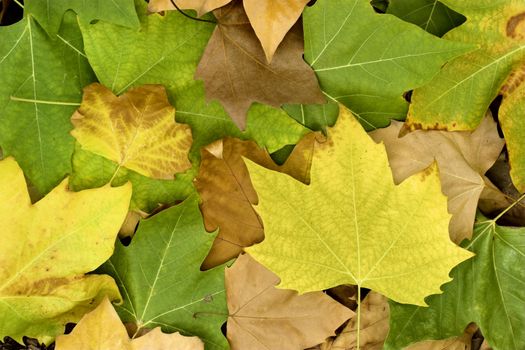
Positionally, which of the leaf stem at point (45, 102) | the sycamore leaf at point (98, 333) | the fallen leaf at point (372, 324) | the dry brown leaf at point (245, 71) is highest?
the dry brown leaf at point (245, 71)

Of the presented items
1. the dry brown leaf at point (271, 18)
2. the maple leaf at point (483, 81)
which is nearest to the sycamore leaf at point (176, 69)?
the dry brown leaf at point (271, 18)

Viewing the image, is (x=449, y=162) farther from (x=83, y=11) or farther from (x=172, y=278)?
(x=83, y=11)

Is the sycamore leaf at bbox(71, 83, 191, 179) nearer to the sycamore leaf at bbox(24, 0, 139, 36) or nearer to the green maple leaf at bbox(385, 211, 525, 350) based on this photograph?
the sycamore leaf at bbox(24, 0, 139, 36)

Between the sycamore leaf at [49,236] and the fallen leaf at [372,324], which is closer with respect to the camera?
the sycamore leaf at [49,236]

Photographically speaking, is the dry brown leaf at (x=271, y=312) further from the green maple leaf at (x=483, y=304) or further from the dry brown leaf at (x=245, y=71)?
the dry brown leaf at (x=245, y=71)

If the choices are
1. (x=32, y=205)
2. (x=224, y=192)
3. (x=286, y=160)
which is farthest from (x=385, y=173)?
(x=32, y=205)

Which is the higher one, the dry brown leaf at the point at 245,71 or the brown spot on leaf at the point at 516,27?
the brown spot on leaf at the point at 516,27
